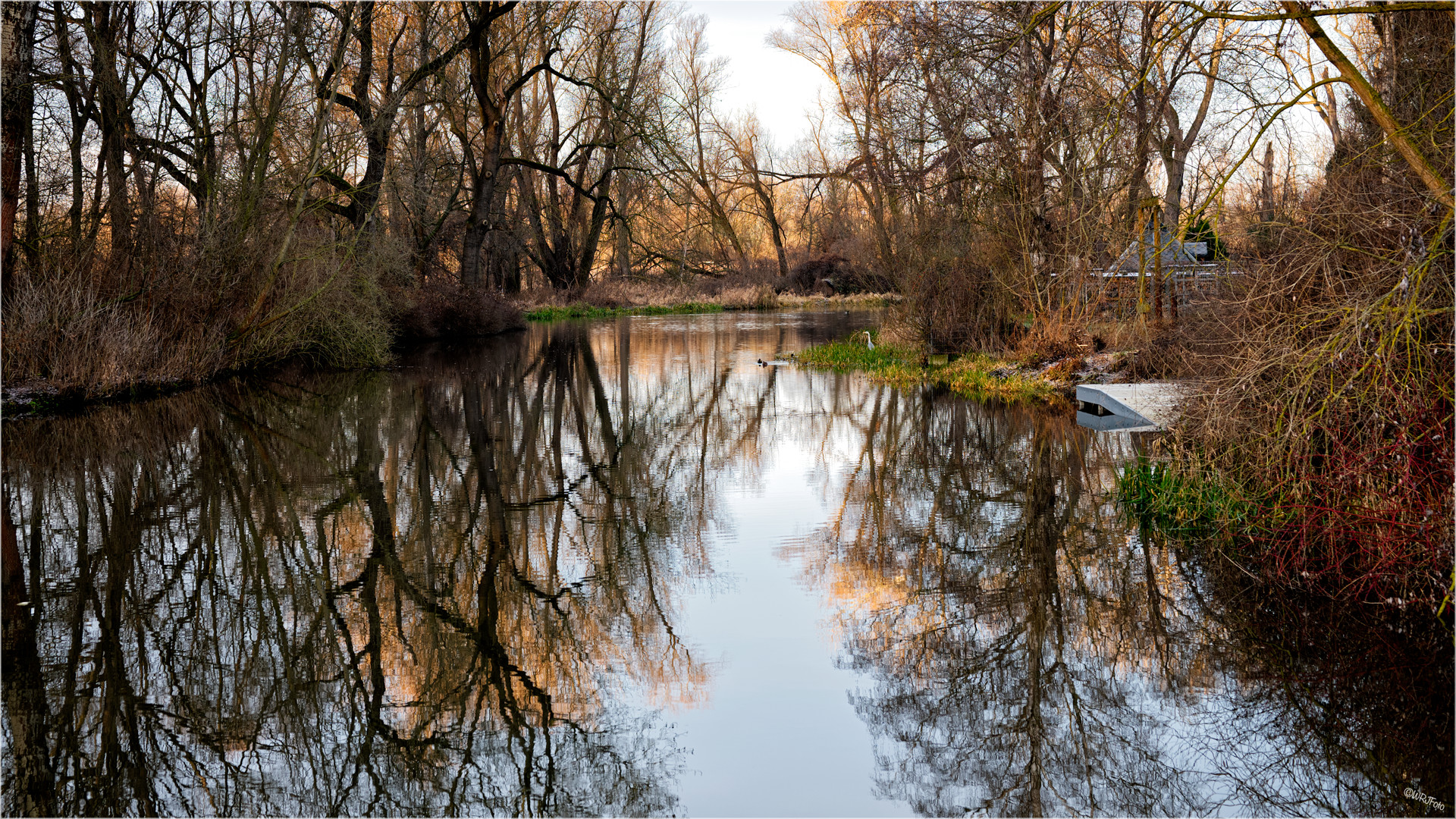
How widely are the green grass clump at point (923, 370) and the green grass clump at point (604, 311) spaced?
2158 cm

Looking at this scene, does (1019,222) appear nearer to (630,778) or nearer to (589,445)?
(589,445)

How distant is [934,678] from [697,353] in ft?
62.8

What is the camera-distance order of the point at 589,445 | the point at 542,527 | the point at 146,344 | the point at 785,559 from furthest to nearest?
1. the point at 146,344
2. the point at 589,445
3. the point at 542,527
4. the point at 785,559

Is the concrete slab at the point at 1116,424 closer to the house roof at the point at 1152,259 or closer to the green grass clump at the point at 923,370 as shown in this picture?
the green grass clump at the point at 923,370

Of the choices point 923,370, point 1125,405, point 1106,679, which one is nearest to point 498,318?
point 923,370

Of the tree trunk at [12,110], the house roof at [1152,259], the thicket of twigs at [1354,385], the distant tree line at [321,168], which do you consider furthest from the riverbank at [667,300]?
the thicket of twigs at [1354,385]

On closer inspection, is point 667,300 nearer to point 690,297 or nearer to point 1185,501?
point 690,297

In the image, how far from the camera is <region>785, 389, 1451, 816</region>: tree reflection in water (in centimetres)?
391

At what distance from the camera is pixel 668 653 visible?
5188 millimetres

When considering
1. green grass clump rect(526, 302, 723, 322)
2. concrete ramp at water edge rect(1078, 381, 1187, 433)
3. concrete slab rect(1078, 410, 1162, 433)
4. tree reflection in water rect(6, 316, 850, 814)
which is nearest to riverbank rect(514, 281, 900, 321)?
green grass clump rect(526, 302, 723, 322)

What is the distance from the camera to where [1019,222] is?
52.6 ft

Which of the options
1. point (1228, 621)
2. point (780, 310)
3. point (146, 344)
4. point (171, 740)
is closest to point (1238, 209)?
point (1228, 621)

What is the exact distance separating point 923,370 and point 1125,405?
19.6 ft

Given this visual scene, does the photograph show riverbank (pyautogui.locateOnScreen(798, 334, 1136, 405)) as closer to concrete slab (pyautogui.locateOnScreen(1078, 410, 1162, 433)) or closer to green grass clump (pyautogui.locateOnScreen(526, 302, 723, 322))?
concrete slab (pyautogui.locateOnScreen(1078, 410, 1162, 433))
